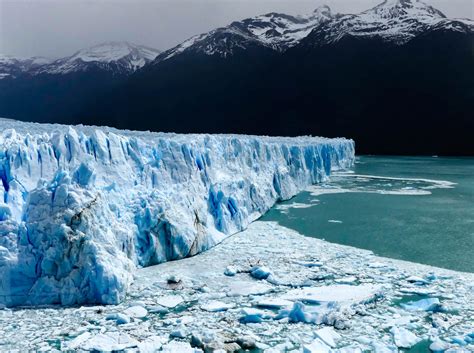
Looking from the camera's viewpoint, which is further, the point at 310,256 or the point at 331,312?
the point at 310,256

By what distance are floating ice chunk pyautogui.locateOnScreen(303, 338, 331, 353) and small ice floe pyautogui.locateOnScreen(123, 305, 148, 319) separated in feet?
7.27

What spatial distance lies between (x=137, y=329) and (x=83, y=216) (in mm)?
1995

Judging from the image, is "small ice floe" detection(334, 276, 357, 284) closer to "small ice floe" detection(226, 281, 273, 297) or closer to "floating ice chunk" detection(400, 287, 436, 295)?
"floating ice chunk" detection(400, 287, 436, 295)

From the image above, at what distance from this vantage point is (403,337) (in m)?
5.14

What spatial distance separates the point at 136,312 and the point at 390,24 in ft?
259

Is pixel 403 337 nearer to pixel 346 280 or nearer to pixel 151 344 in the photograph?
pixel 346 280

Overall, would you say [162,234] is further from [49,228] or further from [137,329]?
[137,329]

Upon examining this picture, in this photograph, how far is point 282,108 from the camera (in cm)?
6544

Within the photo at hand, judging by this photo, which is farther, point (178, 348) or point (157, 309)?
point (157, 309)

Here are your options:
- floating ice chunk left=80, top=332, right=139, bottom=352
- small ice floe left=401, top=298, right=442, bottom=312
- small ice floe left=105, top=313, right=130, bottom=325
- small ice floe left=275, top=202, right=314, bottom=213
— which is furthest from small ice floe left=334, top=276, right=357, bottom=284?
small ice floe left=275, top=202, right=314, bottom=213

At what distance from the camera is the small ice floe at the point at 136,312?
5617 mm

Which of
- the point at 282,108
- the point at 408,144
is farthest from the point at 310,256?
the point at 282,108

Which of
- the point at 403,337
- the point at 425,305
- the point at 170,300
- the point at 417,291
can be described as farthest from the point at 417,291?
the point at 170,300

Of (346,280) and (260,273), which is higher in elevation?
(260,273)
